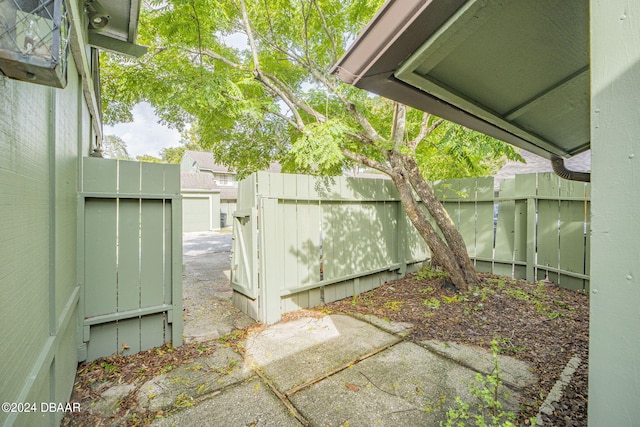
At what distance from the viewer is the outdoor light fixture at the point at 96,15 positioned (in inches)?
121

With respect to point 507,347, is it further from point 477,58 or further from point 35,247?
point 35,247

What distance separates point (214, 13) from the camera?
4.13 metres

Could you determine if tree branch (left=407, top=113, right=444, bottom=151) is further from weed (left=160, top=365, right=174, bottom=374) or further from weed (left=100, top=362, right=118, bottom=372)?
weed (left=100, top=362, right=118, bottom=372)

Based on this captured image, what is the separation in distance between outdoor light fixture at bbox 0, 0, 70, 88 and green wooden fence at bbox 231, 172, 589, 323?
2.64 metres

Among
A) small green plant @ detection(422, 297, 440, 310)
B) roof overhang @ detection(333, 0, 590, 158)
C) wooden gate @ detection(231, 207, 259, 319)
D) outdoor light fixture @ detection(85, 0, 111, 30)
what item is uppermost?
outdoor light fixture @ detection(85, 0, 111, 30)

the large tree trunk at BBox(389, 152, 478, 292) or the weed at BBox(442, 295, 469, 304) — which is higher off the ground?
the large tree trunk at BBox(389, 152, 478, 292)

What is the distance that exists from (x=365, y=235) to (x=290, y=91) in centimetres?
319

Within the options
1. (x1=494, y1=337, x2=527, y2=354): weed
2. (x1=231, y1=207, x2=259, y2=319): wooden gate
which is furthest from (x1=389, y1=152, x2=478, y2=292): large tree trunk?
(x1=231, y1=207, x2=259, y2=319): wooden gate

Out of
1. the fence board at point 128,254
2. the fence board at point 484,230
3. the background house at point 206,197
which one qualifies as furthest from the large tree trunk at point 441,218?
the background house at point 206,197

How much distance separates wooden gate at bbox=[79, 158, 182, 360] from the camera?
2.69m

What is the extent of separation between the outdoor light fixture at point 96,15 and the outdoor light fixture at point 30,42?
9.57ft

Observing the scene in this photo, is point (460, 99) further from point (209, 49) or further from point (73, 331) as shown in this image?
point (209, 49)

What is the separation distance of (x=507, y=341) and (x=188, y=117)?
762 centimetres


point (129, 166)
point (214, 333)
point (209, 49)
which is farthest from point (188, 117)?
point (214, 333)
